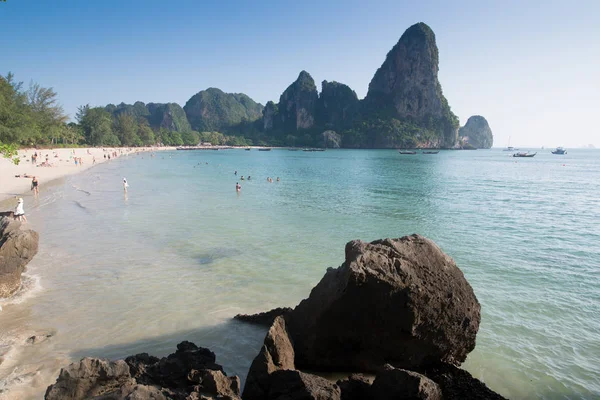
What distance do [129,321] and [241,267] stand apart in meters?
4.14

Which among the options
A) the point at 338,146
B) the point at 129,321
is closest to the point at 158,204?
the point at 129,321

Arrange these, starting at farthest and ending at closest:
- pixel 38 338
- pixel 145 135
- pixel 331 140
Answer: pixel 331 140, pixel 145 135, pixel 38 338

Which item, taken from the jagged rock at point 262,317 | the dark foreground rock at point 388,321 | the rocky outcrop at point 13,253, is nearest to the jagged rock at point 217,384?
the dark foreground rock at point 388,321

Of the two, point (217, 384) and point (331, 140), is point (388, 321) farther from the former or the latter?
point (331, 140)

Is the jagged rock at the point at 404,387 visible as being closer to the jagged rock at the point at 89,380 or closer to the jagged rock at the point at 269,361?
the jagged rock at the point at 269,361

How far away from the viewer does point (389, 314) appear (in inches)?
199

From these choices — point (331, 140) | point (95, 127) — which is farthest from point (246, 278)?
point (331, 140)

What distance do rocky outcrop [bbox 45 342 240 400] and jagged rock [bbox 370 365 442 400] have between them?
5.32 ft

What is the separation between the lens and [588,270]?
39.0ft

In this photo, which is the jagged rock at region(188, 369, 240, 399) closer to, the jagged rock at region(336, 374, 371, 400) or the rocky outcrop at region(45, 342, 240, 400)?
the rocky outcrop at region(45, 342, 240, 400)

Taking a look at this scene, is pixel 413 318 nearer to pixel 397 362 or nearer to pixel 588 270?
pixel 397 362

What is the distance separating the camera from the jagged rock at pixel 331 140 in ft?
628

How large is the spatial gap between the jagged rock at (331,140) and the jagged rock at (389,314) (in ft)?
619

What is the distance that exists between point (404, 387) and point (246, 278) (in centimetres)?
683
